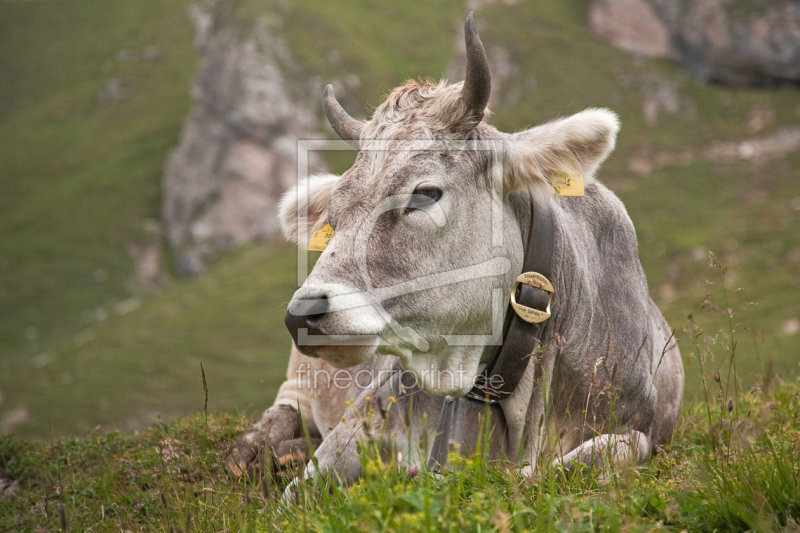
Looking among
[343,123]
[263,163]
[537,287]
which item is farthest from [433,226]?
[263,163]

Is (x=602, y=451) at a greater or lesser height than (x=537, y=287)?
lesser

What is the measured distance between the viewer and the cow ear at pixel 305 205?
17.1ft

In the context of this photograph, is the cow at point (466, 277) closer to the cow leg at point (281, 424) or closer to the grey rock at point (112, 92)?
the cow leg at point (281, 424)

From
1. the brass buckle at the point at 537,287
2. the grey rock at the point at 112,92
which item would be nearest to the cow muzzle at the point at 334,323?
the brass buckle at the point at 537,287

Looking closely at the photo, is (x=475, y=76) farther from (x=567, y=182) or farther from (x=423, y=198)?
(x=567, y=182)

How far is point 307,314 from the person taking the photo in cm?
342

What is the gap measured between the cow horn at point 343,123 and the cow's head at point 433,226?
29 centimetres

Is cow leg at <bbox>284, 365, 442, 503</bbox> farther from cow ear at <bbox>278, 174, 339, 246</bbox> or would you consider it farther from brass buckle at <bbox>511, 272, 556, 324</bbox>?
cow ear at <bbox>278, 174, 339, 246</bbox>

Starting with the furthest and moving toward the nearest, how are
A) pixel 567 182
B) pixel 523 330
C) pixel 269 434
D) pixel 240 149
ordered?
pixel 240 149
pixel 269 434
pixel 567 182
pixel 523 330

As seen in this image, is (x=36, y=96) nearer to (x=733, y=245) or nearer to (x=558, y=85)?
(x=558, y=85)

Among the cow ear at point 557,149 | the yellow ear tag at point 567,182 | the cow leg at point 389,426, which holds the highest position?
the cow ear at point 557,149

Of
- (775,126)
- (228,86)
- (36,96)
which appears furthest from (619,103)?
(36,96)

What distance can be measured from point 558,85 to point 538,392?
63.2 meters

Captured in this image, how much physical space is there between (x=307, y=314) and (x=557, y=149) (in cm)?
191
